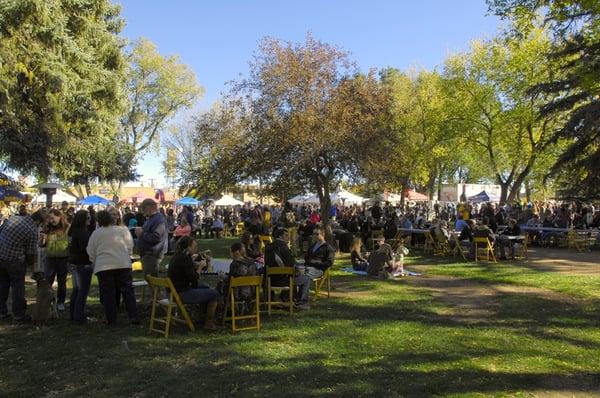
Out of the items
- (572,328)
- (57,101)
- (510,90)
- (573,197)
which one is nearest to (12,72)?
(57,101)

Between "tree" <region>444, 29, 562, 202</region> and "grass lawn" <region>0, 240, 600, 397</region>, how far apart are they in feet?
71.1

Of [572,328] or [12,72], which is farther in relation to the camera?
[12,72]

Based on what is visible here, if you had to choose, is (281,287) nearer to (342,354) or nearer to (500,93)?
(342,354)

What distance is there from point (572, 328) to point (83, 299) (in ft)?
21.1

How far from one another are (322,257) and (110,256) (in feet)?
13.0

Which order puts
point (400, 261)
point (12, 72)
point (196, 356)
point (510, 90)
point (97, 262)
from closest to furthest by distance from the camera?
point (196, 356) < point (97, 262) < point (400, 261) < point (12, 72) < point (510, 90)

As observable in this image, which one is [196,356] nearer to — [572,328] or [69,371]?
[69,371]

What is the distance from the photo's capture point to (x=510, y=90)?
1134 inches

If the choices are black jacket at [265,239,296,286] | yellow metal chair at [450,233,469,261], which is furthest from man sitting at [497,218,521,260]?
black jacket at [265,239,296,286]

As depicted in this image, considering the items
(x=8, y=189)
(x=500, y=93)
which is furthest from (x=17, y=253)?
(x=500, y=93)

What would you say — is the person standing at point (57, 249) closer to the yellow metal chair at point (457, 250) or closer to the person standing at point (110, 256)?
the person standing at point (110, 256)

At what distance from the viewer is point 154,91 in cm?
4322

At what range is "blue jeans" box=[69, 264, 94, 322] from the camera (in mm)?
7191

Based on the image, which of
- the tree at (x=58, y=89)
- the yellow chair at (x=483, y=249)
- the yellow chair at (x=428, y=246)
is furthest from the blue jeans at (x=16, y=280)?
the yellow chair at (x=428, y=246)
